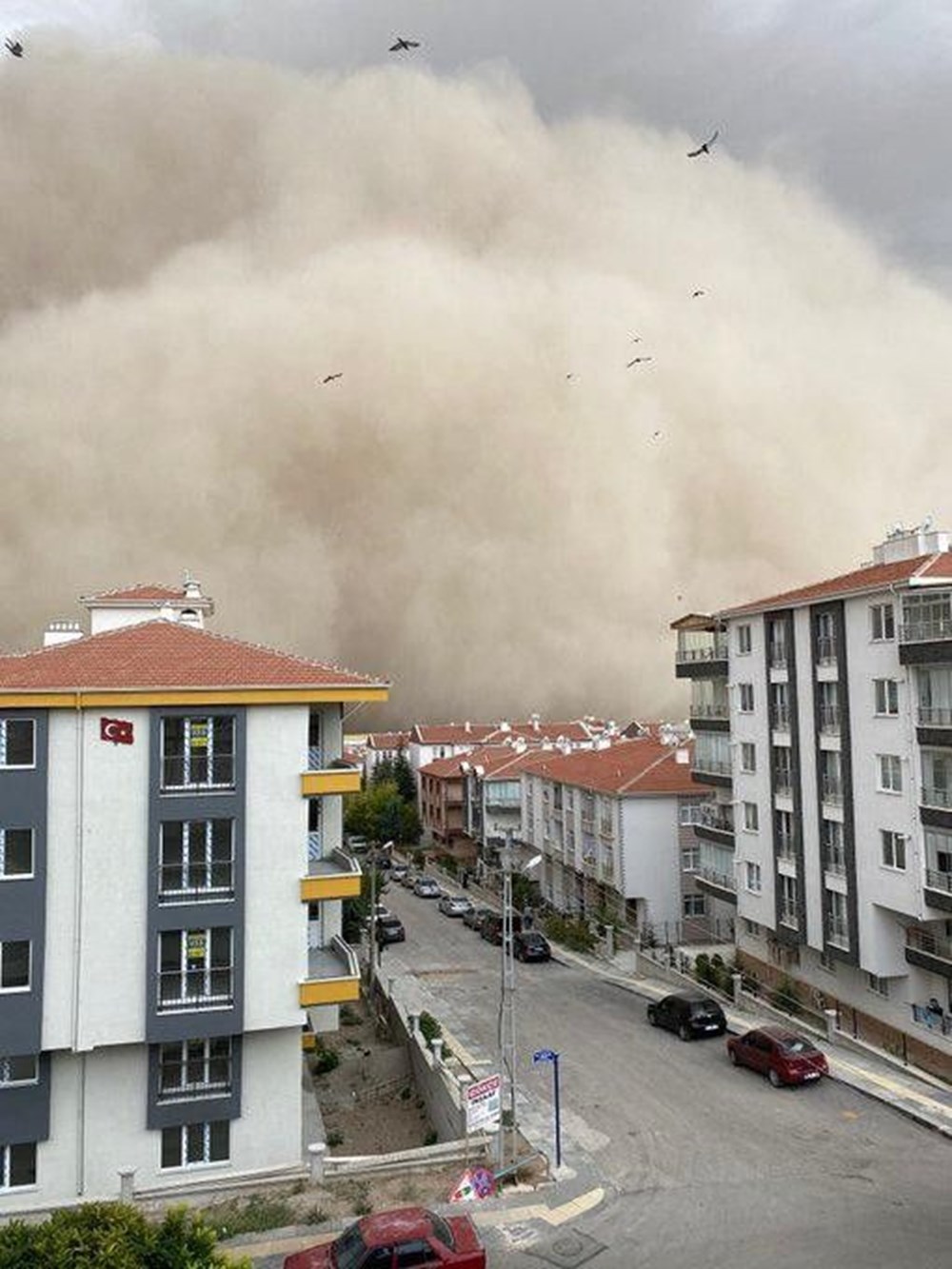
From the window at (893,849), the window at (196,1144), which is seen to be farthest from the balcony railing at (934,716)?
the window at (196,1144)

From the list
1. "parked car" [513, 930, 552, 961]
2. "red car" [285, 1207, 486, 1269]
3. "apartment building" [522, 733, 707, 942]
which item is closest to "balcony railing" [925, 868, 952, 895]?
"red car" [285, 1207, 486, 1269]

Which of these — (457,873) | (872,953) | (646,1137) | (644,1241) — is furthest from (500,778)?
(644,1241)

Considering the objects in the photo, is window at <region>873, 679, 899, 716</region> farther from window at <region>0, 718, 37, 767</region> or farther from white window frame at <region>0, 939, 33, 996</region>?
white window frame at <region>0, 939, 33, 996</region>

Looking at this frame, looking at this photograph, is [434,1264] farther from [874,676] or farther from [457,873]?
[457,873]

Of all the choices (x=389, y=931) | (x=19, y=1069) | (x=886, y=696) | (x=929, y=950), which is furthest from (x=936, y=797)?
(x=389, y=931)

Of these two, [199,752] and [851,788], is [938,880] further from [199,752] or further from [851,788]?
[199,752]
